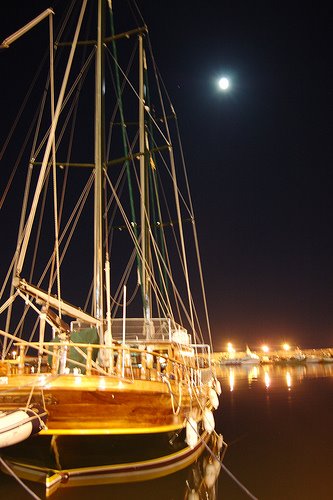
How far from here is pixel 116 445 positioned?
7891 millimetres

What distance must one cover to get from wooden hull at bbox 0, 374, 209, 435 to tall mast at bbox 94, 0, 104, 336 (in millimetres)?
1769

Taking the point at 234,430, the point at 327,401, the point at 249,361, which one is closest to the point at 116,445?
the point at 234,430

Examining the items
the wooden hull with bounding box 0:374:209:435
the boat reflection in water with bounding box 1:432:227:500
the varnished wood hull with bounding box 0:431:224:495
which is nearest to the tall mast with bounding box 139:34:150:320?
the varnished wood hull with bounding box 0:431:224:495

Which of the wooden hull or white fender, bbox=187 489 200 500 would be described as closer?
the wooden hull

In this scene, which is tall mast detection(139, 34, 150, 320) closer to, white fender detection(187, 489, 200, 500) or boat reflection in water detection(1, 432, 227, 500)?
boat reflection in water detection(1, 432, 227, 500)

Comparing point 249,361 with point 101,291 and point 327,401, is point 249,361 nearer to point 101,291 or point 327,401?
point 327,401

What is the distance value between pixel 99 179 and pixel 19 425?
24.5 feet

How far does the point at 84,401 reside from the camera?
7504mm

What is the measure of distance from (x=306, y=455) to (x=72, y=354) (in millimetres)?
8743

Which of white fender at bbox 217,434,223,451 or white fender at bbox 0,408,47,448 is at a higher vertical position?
white fender at bbox 0,408,47,448

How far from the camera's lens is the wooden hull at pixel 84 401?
7391 mm

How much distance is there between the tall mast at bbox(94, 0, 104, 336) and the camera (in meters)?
10.6

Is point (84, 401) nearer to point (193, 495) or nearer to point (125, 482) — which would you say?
point (125, 482)

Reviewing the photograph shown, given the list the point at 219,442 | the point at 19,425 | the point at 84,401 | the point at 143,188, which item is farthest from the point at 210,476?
the point at 143,188
